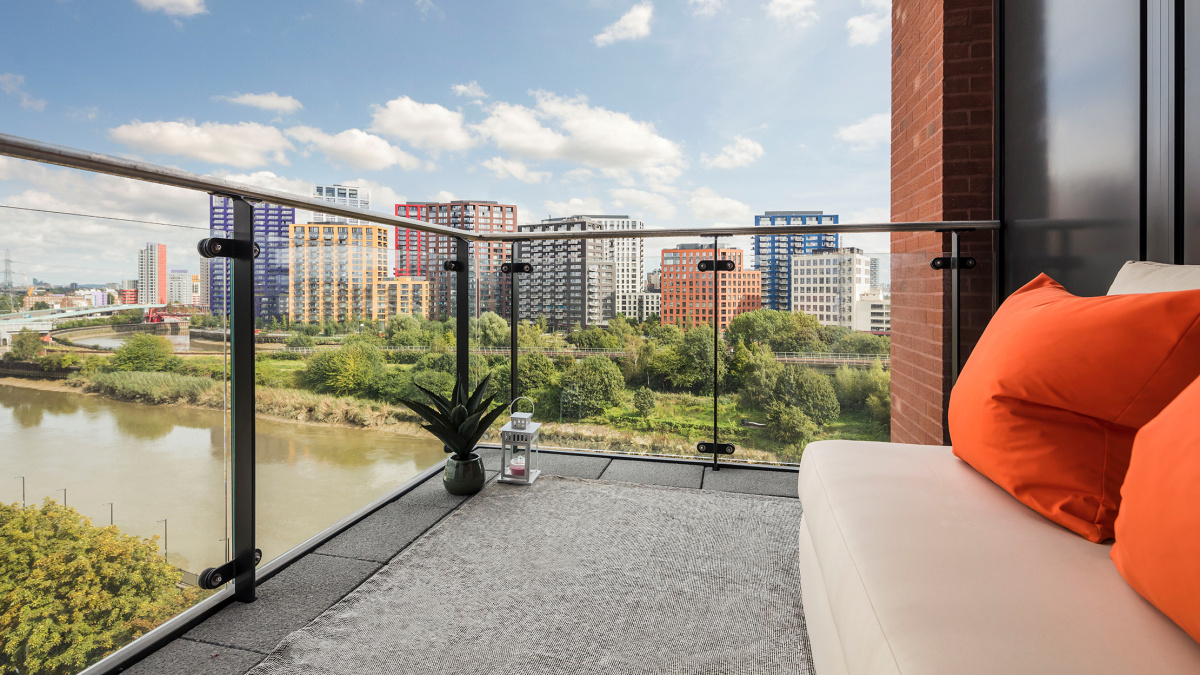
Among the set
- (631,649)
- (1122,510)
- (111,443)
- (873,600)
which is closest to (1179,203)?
(1122,510)

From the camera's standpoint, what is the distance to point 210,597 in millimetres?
1344

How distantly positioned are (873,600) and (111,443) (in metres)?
1.57

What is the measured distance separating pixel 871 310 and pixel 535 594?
1.83m

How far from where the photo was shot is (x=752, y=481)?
2.32 metres

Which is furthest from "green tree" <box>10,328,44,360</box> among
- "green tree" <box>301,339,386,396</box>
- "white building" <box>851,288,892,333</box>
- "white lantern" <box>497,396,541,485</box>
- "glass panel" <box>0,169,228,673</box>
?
"white building" <box>851,288,892,333</box>

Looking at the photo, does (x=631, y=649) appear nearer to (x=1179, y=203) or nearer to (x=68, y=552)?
(x=68, y=552)

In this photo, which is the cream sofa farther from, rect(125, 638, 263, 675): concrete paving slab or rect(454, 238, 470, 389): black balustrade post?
rect(454, 238, 470, 389): black balustrade post

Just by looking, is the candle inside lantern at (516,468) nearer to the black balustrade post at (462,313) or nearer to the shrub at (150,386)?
the black balustrade post at (462,313)

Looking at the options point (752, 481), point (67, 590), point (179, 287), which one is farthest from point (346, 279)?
point (752, 481)

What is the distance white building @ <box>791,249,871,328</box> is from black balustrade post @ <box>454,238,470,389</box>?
155 cm

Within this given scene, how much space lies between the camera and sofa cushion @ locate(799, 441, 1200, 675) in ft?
1.72

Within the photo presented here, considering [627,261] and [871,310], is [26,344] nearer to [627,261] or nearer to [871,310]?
[627,261]

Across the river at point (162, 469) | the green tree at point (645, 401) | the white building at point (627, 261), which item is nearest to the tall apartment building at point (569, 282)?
the white building at point (627, 261)

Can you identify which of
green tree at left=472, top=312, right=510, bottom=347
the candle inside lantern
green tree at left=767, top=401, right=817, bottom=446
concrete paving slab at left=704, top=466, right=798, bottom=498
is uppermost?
green tree at left=472, top=312, right=510, bottom=347
